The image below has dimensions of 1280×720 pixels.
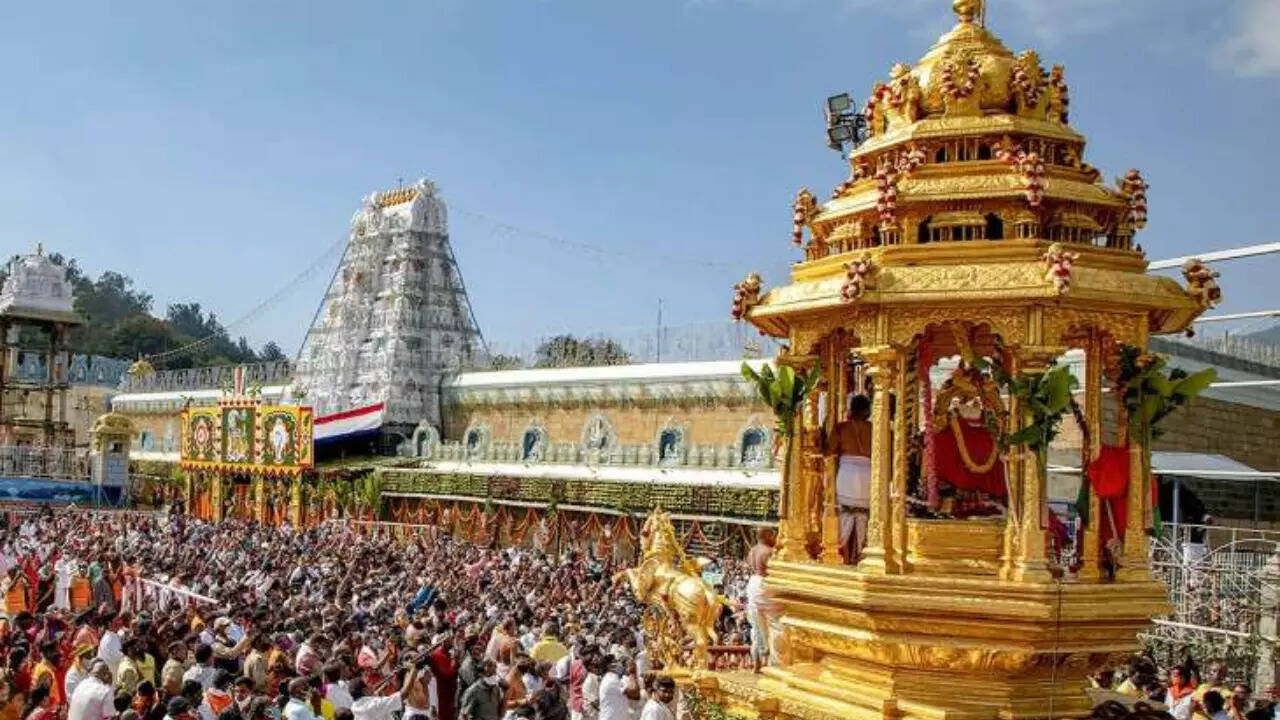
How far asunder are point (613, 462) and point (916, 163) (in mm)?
28280

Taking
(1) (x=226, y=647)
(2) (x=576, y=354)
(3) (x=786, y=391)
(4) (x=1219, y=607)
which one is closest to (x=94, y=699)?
(1) (x=226, y=647)

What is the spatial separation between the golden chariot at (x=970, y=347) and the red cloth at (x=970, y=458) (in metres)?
0.07

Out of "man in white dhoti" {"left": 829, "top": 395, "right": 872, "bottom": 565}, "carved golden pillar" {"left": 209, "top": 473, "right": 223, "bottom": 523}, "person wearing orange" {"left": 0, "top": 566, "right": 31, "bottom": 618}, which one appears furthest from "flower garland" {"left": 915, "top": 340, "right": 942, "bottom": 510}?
"carved golden pillar" {"left": 209, "top": 473, "right": 223, "bottom": 523}

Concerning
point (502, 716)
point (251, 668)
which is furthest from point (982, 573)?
point (251, 668)

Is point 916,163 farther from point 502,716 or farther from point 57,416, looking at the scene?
point 57,416

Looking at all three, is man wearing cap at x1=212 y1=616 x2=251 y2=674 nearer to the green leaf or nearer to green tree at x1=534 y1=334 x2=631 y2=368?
the green leaf

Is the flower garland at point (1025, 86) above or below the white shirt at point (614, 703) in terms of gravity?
above

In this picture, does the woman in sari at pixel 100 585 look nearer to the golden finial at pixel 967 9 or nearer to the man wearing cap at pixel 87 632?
the man wearing cap at pixel 87 632

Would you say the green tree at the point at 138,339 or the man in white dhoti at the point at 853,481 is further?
the green tree at the point at 138,339

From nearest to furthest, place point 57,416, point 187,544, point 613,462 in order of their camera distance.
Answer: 1. point 187,544
2. point 613,462
3. point 57,416

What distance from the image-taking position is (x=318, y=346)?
50969 millimetres

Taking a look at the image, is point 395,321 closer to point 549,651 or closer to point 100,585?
point 100,585

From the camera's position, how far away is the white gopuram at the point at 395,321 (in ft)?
144

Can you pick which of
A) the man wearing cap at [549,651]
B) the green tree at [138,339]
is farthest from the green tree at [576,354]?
the green tree at [138,339]
